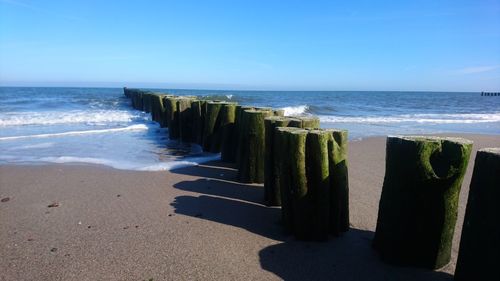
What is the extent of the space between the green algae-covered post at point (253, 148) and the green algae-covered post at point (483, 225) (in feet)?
11.4

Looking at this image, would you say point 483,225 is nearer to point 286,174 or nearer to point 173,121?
point 286,174

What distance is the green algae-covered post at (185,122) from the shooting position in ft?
34.7

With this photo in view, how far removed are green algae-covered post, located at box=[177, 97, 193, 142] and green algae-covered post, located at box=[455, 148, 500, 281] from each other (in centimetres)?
831

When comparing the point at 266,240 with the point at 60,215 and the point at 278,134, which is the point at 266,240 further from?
the point at 60,215

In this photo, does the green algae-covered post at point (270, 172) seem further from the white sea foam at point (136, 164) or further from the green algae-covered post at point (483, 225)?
the white sea foam at point (136, 164)

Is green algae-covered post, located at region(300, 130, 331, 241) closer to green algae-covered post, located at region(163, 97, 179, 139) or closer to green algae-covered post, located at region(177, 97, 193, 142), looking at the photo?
green algae-covered post, located at region(177, 97, 193, 142)

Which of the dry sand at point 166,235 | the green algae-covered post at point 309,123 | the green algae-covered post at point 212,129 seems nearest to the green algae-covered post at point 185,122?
the green algae-covered post at point 212,129

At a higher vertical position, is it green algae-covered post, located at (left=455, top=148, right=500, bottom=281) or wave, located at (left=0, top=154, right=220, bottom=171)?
green algae-covered post, located at (left=455, top=148, right=500, bottom=281)

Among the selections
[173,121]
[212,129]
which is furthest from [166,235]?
[173,121]

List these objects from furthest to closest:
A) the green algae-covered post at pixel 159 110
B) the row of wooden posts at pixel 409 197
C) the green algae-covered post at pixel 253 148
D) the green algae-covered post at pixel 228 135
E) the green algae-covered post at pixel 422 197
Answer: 1. the green algae-covered post at pixel 159 110
2. the green algae-covered post at pixel 228 135
3. the green algae-covered post at pixel 253 148
4. the green algae-covered post at pixel 422 197
5. the row of wooden posts at pixel 409 197

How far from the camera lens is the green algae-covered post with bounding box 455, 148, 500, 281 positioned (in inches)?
105

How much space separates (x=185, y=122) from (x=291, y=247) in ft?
23.9

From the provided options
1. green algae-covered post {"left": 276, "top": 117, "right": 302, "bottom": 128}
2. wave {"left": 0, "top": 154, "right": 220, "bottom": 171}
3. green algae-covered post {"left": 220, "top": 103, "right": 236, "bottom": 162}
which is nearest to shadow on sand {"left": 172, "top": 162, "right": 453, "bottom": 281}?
green algae-covered post {"left": 276, "top": 117, "right": 302, "bottom": 128}

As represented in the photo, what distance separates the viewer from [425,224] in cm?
339
